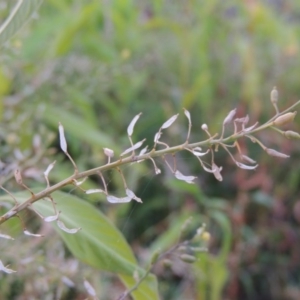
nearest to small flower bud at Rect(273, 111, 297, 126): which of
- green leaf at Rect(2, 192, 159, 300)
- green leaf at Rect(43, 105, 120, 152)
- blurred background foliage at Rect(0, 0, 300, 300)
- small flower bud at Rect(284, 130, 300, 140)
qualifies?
small flower bud at Rect(284, 130, 300, 140)

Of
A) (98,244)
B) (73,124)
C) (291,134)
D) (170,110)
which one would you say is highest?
(291,134)

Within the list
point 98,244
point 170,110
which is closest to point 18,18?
point 98,244

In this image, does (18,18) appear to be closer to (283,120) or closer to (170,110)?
(283,120)

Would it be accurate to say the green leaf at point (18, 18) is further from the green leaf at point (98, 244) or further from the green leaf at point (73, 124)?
the green leaf at point (73, 124)

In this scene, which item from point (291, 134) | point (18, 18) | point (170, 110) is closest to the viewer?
point (291, 134)

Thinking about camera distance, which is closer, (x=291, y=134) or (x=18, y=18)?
(x=291, y=134)

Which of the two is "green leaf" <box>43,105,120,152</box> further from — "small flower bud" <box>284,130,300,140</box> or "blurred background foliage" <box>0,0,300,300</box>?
"small flower bud" <box>284,130,300,140</box>

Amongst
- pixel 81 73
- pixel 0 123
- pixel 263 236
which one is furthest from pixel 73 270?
pixel 263 236

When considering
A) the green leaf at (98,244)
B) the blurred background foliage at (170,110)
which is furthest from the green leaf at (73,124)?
the green leaf at (98,244)
